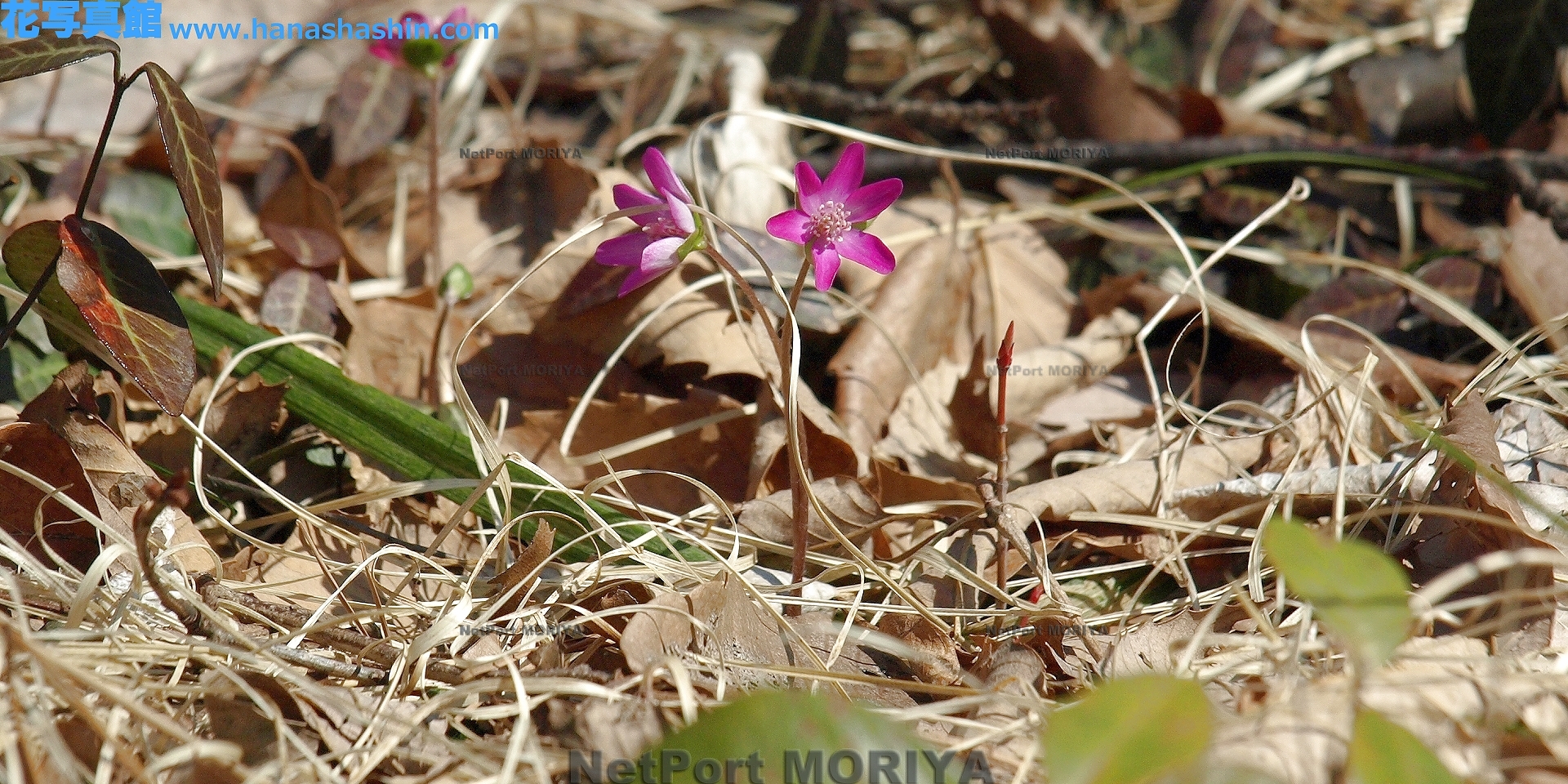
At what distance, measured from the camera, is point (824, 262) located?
1118 millimetres

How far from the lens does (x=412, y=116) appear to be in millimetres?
2535

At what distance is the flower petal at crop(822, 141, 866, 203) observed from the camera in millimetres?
1137

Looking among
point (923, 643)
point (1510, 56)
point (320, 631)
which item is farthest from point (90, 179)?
point (1510, 56)

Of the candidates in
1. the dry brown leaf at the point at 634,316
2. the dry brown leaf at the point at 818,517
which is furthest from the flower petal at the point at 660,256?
the dry brown leaf at the point at 634,316

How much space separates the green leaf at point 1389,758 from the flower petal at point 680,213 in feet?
2.68

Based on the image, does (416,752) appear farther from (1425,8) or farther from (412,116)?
(1425,8)

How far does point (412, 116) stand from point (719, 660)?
6.30 ft

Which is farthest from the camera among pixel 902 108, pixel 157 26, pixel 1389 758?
pixel 157 26

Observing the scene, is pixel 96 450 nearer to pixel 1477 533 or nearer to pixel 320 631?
pixel 320 631

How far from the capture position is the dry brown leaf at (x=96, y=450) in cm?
138

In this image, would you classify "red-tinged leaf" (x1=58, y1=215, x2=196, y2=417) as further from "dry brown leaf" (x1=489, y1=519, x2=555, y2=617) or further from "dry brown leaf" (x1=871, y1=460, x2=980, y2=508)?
"dry brown leaf" (x1=871, y1=460, x2=980, y2=508)

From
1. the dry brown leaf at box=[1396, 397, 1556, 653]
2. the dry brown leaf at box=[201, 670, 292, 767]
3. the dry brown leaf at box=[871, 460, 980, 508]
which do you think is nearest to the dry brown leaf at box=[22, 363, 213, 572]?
the dry brown leaf at box=[201, 670, 292, 767]

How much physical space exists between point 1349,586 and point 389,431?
1.29 metres

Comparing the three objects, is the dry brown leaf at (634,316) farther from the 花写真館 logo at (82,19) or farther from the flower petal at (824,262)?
the 花写真館 logo at (82,19)
